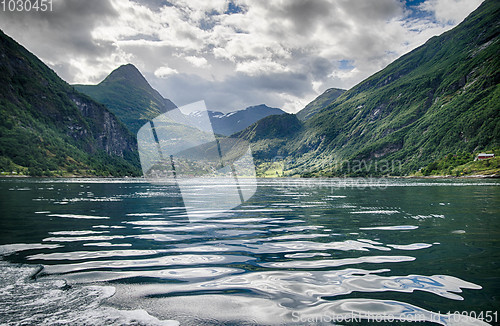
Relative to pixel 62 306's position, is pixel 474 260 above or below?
below

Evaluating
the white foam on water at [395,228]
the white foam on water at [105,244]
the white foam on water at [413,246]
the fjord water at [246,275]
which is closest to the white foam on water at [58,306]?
the fjord water at [246,275]

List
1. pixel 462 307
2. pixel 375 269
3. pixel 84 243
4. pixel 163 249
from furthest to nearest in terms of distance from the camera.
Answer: pixel 84 243, pixel 163 249, pixel 375 269, pixel 462 307

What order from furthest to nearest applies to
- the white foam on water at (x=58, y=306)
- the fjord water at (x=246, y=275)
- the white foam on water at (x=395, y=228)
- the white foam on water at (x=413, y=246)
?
1. the white foam on water at (x=395, y=228)
2. the white foam on water at (x=413, y=246)
3. the fjord water at (x=246, y=275)
4. the white foam on water at (x=58, y=306)

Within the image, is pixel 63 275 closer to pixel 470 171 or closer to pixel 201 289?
pixel 201 289

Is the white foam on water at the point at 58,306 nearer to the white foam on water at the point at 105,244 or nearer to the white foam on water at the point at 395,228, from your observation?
the white foam on water at the point at 105,244

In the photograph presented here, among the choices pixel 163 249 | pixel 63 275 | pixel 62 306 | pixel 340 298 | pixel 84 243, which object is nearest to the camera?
pixel 62 306

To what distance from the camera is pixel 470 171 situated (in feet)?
623

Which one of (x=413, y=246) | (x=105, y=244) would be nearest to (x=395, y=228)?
(x=413, y=246)

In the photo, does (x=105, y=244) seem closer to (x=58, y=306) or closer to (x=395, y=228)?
(x=58, y=306)

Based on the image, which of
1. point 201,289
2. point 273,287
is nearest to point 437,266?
point 273,287

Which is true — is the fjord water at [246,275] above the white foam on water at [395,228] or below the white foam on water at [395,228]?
above

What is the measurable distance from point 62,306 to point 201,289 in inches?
138

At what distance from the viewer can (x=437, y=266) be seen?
10750 millimetres

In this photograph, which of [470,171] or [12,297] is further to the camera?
[470,171]
